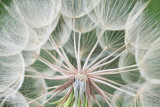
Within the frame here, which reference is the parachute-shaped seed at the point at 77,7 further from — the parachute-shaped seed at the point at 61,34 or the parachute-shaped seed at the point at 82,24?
the parachute-shaped seed at the point at 61,34

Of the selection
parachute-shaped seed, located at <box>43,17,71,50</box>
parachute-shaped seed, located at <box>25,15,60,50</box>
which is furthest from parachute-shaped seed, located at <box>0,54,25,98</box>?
parachute-shaped seed, located at <box>43,17,71,50</box>

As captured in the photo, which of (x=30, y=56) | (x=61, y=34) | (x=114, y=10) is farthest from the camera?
(x=61, y=34)

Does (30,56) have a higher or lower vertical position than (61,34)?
lower

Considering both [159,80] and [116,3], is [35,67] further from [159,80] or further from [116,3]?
[159,80]

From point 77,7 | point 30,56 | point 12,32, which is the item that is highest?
point 77,7

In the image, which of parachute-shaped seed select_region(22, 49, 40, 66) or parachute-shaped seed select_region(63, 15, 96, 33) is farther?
parachute-shaped seed select_region(63, 15, 96, 33)

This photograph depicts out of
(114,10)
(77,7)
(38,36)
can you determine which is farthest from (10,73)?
(114,10)

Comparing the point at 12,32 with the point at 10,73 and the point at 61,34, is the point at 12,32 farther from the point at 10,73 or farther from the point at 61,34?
the point at 61,34

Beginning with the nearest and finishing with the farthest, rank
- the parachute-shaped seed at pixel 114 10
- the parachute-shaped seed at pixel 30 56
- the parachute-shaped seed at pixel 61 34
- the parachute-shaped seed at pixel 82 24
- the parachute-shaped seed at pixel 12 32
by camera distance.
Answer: the parachute-shaped seed at pixel 12 32 < the parachute-shaped seed at pixel 114 10 < the parachute-shaped seed at pixel 30 56 < the parachute-shaped seed at pixel 82 24 < the parachute-shaped seed at pixel 61 34

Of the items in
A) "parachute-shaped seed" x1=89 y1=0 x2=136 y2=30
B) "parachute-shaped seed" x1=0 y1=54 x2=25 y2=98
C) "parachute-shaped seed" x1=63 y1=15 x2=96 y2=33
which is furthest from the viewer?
"parachute-shaped seed" x1=63 y1=15 x2=96 y2=33

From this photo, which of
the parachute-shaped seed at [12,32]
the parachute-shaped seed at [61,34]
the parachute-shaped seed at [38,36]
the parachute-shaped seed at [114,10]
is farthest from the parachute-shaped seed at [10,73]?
the parachute-shaped seed at [114,10]

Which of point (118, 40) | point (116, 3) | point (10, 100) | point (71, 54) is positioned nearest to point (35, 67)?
point (71, 54)

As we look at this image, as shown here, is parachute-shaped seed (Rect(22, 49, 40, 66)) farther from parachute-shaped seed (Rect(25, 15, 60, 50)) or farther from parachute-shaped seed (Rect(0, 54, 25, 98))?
parachute-shaped seed (Rect(0, 54, 25, 98))

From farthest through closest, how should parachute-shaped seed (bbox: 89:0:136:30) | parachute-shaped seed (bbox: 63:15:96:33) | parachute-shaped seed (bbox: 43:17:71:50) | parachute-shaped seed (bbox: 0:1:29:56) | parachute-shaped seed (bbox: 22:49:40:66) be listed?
parachute-shaped seed (bbox: 43:17:71:50) → parachute-shaped seed (bbox: 63:15:96:33) → parachute-shaped seed (bbox: 22:49:40:66) → parachute-shaped seed (bbox: 89:0:136:30) → parachute-shaped seed (bbox: 0:1:29:56)
